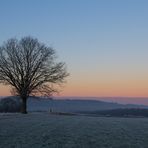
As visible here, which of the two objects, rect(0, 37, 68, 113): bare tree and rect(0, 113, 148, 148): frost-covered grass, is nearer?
rect(0, 113, 148, 148): frost-covered grass

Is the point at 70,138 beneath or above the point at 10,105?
beneath

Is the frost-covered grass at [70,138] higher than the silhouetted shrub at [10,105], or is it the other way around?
the silhouetted shrub at [10,105]

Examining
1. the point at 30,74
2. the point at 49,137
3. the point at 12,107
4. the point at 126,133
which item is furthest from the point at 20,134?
the point at 12,107

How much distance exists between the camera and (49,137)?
2845 cm

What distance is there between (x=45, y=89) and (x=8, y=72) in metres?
6.66

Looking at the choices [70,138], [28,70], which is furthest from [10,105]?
[70,138]

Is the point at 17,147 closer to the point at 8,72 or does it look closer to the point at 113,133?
the point at 113,133

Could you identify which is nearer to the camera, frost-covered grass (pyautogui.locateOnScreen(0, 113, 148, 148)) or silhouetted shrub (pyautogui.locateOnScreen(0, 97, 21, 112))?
frost-covered grass (pyautogui.locateOnScreen(0, 113, 148, 148))

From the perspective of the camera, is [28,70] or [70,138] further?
[28,70]

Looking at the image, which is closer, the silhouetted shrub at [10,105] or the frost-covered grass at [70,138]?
the frost-covered grass at [70,138]

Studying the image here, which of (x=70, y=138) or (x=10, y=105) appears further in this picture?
(x=10, y=105)

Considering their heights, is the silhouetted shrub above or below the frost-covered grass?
above

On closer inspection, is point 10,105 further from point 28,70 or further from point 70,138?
point 70,138

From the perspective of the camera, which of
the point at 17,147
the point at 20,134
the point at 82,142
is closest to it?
the point at 17,147
